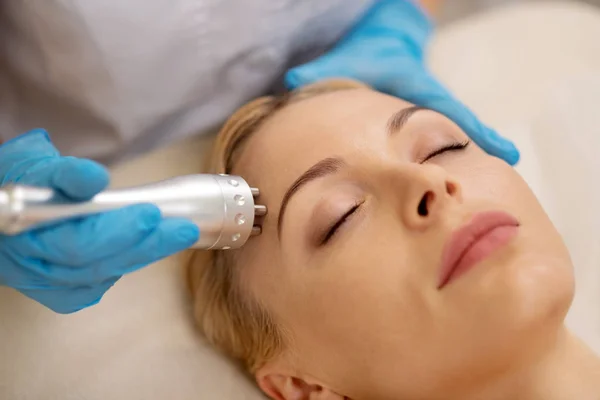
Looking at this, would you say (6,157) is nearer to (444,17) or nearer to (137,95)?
(137,95)

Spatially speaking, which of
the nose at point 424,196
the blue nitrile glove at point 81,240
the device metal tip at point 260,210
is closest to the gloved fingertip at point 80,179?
the blue nitrile glove at point 81,240

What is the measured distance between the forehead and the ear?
0.30m

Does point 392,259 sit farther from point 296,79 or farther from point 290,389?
point 296,79

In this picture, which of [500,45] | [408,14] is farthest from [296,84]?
[500,45]

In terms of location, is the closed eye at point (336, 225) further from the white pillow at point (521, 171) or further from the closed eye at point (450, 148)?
the white pillow at point (521, 171)

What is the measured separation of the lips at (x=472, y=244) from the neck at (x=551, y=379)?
0.52 ft

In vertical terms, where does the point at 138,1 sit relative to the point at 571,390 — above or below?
above

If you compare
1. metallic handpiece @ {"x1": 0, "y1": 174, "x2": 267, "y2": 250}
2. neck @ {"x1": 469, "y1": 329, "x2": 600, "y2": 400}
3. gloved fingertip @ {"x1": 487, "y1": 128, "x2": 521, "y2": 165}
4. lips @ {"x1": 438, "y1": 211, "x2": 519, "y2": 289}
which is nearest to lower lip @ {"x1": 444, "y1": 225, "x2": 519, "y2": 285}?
lips @ {"x1": 438, "y1": 211, "x2": 519, "y2": 289}

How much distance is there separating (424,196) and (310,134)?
21cm

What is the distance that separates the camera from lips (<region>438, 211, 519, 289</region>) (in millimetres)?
829

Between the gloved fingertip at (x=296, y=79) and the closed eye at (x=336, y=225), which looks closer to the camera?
the closed eye at (x=336, y=225)

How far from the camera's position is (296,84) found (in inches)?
48.8

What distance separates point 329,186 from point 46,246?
0.38m

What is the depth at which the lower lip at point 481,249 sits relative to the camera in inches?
32.6
